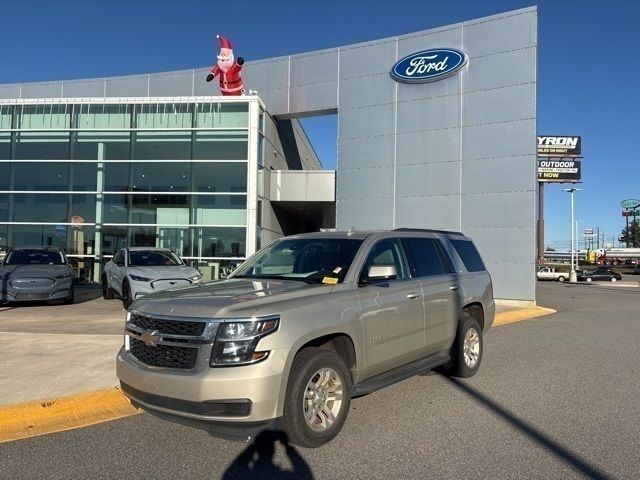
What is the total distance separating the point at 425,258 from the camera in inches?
243

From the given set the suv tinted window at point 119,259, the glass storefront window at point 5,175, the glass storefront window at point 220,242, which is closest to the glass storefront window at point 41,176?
the glass storefront window at point 5,175

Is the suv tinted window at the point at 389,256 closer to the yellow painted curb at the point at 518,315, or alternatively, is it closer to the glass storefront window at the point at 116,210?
the yellow painted curb at the point at 518,315

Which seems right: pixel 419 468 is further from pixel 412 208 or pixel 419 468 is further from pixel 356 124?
pixel 356 124

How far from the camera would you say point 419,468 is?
391 cm

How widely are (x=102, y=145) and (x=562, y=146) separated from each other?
199 feet

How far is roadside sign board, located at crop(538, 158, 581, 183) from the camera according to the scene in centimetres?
6562

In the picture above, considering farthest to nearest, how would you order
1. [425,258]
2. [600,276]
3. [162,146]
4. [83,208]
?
[600,276] → [162,146] → [83,208] → [425,258]

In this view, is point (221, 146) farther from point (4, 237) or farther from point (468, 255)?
point (468, 255)

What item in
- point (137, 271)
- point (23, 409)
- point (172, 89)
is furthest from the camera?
point (172, 89)

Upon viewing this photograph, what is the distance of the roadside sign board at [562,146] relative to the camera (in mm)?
66250

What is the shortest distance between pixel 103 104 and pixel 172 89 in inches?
153

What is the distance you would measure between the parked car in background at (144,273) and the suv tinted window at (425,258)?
19.7 feet

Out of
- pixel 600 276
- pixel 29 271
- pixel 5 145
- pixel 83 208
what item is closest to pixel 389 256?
pixel 29 271

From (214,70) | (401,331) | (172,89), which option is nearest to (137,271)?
(401,331)
